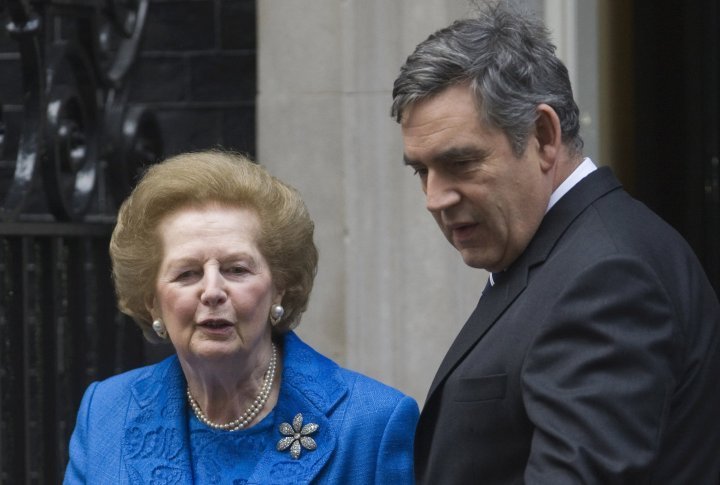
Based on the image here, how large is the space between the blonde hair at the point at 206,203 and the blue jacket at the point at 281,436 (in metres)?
0.16

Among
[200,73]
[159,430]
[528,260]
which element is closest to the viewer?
[528,260]

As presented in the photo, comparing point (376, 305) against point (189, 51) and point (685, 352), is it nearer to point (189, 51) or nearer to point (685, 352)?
point (189, 51)

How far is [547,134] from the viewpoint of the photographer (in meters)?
2.33

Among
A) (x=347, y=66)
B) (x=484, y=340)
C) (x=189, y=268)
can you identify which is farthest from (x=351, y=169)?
(x=484, y=340)

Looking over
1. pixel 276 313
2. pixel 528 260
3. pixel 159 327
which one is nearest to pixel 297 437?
pixel 276 313

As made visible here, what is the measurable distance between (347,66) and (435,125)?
193 centimetres

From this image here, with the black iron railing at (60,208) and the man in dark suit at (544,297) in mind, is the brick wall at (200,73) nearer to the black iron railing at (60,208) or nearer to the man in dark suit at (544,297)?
the black iron railing at (60,208)

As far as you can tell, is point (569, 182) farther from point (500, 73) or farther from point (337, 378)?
point (337, 378)

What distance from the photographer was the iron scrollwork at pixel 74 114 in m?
3.87

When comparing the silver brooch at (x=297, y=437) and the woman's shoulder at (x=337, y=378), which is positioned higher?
the woman's shoulder at (x=337, y=378)

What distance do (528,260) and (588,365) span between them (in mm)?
318

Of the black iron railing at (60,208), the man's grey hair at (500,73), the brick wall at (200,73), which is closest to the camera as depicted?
the man's grey hair at (500,73)

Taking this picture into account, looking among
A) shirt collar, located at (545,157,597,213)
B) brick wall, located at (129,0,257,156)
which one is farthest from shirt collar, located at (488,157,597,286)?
brick wall, located at (129,0,257,156)

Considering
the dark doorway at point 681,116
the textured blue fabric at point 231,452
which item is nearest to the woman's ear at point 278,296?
the textured blue fabric at point 231,452
